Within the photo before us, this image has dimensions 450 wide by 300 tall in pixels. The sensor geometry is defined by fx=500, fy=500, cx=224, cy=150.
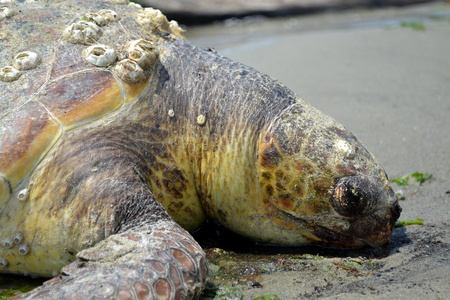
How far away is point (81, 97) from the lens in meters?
2.31

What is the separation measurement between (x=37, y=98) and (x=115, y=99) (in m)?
0.35

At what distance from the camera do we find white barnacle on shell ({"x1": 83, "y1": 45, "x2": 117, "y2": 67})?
2424mm

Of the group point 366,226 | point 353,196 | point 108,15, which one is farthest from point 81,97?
point 366,226

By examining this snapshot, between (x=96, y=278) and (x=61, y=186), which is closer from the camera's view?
(x=96, y=278)

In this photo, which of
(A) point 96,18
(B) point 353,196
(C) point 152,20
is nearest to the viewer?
(B) point 353,196

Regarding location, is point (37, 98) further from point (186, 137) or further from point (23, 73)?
point (186, 137)

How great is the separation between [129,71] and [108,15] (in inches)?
18.7

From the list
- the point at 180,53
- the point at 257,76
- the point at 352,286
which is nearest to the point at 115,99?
the point at 180,53

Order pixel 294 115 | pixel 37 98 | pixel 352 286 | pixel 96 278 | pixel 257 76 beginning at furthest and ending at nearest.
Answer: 1. pixel 257 76
2. pixel 294 115
3. pixel 37 98
4. pixel 352 286
5. pixel 96 278

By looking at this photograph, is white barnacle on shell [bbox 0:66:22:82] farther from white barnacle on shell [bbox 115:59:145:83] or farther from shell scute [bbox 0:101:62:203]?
white barnacle on shell [bbox 115:59:145:83]

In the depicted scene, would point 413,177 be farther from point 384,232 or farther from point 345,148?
point 345,148

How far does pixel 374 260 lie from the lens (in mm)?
2344

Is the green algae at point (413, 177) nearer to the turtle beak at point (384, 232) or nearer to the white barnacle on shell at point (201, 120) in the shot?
→ the turtle beak at point (384, 232)

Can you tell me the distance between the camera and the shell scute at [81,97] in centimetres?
227
